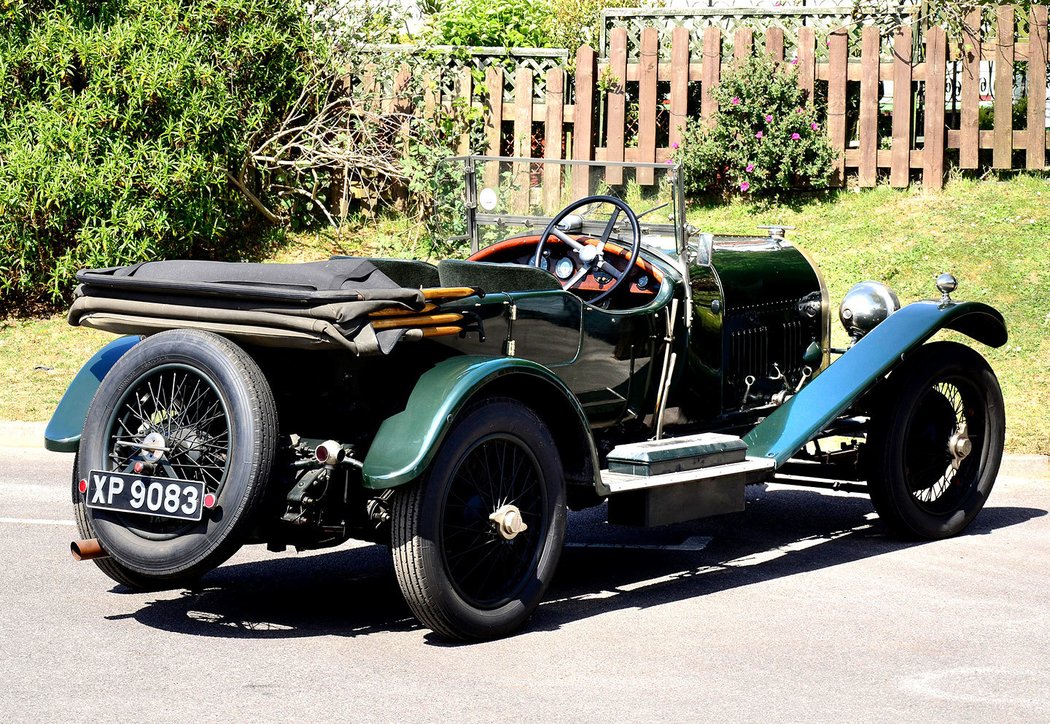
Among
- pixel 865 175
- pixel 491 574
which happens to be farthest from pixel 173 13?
pixel 491 574

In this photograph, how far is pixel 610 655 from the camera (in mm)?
4910

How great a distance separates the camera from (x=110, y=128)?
11.5 meters

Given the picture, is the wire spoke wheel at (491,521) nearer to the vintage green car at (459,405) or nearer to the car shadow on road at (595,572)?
the vintage green car at (459,405)

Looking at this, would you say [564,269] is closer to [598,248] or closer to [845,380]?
[598,248]

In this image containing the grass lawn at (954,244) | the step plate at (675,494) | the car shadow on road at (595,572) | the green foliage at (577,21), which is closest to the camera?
the car shadow on road at (595,572)

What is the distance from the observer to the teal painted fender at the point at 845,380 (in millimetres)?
6352

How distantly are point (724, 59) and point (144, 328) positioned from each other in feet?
30.3

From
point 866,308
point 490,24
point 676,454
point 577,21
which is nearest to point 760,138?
point 490,24

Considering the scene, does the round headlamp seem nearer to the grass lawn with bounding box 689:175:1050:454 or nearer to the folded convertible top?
the grass lawn with bounding box 689:175:1050:454

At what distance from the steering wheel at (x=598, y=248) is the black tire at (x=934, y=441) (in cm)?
142

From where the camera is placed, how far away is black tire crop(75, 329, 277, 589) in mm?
4707

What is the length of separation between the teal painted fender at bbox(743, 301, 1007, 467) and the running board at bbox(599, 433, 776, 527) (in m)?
0.23

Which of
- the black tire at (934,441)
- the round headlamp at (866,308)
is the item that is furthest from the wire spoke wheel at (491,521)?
the round headlamp at (866,308)

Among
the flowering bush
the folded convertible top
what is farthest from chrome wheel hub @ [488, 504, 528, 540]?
the flowering bush
